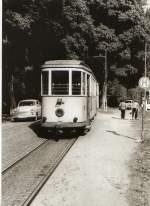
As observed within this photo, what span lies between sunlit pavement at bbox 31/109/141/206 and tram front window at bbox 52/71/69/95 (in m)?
2.60

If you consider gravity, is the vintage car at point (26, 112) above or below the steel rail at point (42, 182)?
above

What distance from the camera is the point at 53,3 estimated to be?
115 feet

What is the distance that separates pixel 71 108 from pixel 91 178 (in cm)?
912

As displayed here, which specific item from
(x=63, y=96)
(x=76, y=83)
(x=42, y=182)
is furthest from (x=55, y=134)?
(x=42, y=182)

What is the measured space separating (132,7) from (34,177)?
39195 millimetres

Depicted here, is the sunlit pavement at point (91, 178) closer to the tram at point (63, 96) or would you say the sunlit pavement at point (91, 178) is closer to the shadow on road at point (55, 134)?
the tram at point (63, 96)

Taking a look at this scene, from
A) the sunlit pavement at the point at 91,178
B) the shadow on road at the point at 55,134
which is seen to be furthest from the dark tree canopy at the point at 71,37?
the sunlit pavement at the point at 91,178

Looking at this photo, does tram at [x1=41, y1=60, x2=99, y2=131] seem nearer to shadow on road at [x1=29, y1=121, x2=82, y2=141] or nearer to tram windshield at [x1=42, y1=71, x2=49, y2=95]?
tram windshield at [x1=42, y1=71, x2=49, y2=95]

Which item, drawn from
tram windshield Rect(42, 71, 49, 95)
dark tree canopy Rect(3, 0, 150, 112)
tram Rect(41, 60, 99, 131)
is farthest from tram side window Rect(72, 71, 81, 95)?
dark tree canopy Rect(3, 0, 150, 112)

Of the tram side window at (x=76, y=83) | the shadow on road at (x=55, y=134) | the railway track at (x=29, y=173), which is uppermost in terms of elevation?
the tram side window at (x=76, y=83)

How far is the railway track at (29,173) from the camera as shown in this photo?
29.6ft

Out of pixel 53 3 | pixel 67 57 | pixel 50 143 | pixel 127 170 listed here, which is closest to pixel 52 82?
pixel 50 143

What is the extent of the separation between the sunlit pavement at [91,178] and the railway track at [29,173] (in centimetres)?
18

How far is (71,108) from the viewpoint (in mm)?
20031
